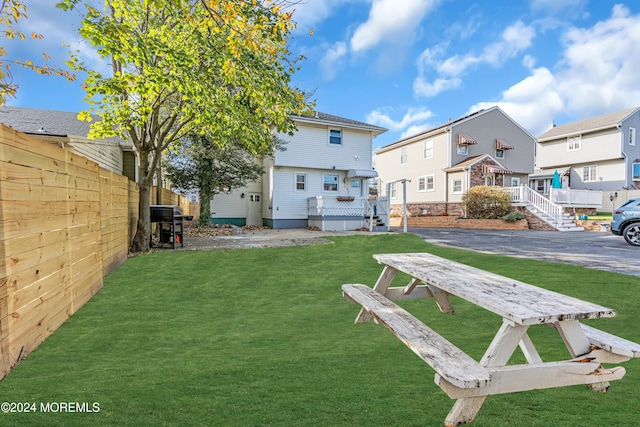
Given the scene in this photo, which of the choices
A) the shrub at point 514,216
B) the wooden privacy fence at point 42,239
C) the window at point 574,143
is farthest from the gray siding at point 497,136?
the wooden privacy fence at point 42,239

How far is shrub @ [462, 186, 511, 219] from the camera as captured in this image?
20.7 metres

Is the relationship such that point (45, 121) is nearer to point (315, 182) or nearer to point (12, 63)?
point (12, 63)

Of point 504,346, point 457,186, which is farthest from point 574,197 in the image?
point 504,346

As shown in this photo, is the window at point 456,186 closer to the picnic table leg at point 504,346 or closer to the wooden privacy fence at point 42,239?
the wooden privacy fence at point 42,239

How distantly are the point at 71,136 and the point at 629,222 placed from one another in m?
18.6

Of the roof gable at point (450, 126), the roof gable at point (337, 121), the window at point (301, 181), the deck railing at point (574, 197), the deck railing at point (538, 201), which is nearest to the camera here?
the deck railing at point (538, 201)

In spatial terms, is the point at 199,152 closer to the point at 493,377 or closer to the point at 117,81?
the point at 117,81

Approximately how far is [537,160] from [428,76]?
19836 mm

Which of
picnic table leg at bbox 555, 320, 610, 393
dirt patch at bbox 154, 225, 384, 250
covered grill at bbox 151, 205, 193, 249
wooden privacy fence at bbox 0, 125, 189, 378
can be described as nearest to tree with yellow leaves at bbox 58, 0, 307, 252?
covered grill at bbox 151, 205, 193, 249

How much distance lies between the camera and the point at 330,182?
20.5 metres

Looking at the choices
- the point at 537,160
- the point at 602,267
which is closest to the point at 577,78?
the point at 537,160

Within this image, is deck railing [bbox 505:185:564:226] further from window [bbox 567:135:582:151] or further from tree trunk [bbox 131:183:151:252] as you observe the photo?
tree trunk [bbox 131:183:151:252]

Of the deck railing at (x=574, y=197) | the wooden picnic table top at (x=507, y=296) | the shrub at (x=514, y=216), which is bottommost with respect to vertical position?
the wooden picnic table top at (x=507, y=296)

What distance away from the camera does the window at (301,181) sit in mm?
19719
